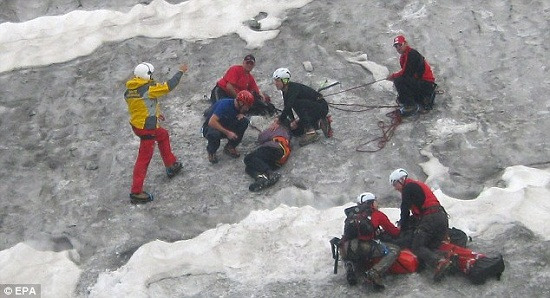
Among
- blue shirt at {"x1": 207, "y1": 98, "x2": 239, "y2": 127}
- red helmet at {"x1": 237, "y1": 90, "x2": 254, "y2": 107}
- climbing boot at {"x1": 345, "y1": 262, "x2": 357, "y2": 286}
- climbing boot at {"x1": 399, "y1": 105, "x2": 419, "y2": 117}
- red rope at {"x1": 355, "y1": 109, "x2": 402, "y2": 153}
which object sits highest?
red helmet at {"x1": 237, "y1": 90, "x2": 254, "y2": 107}

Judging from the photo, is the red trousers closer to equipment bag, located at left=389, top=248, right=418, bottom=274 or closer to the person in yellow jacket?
the person in yellow jacket

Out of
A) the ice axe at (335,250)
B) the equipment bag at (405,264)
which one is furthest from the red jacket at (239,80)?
the equipment bag at (405,264)

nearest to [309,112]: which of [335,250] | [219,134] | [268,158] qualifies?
[268,158]

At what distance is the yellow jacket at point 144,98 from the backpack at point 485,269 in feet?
15.1

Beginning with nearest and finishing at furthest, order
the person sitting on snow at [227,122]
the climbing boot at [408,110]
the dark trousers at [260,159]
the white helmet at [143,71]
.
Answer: the white helmet at [143,71] → the dark trousers at [260,159] → the person sitting on snow at [227,122] → the climbing boot at [408,110]

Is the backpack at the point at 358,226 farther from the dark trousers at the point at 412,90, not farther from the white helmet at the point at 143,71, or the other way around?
the dark trousers at the point at 412,90

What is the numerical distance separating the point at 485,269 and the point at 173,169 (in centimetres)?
482

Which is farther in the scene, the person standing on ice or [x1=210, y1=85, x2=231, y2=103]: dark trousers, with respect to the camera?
[x1=210, y1=85, x2=231, y2=103]: dark trousers

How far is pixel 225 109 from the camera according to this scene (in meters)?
10.6

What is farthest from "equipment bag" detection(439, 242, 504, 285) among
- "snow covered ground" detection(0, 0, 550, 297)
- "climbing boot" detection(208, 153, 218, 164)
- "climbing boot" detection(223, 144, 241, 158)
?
"climbing boot" detection(208, 153, 218, 164)

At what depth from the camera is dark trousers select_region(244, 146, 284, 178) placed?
10359 mm

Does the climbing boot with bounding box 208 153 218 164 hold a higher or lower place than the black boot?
lower

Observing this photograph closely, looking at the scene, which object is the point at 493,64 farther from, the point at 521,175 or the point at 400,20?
the point at 521,175

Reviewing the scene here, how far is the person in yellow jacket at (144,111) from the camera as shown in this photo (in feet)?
Answer: 32.3
